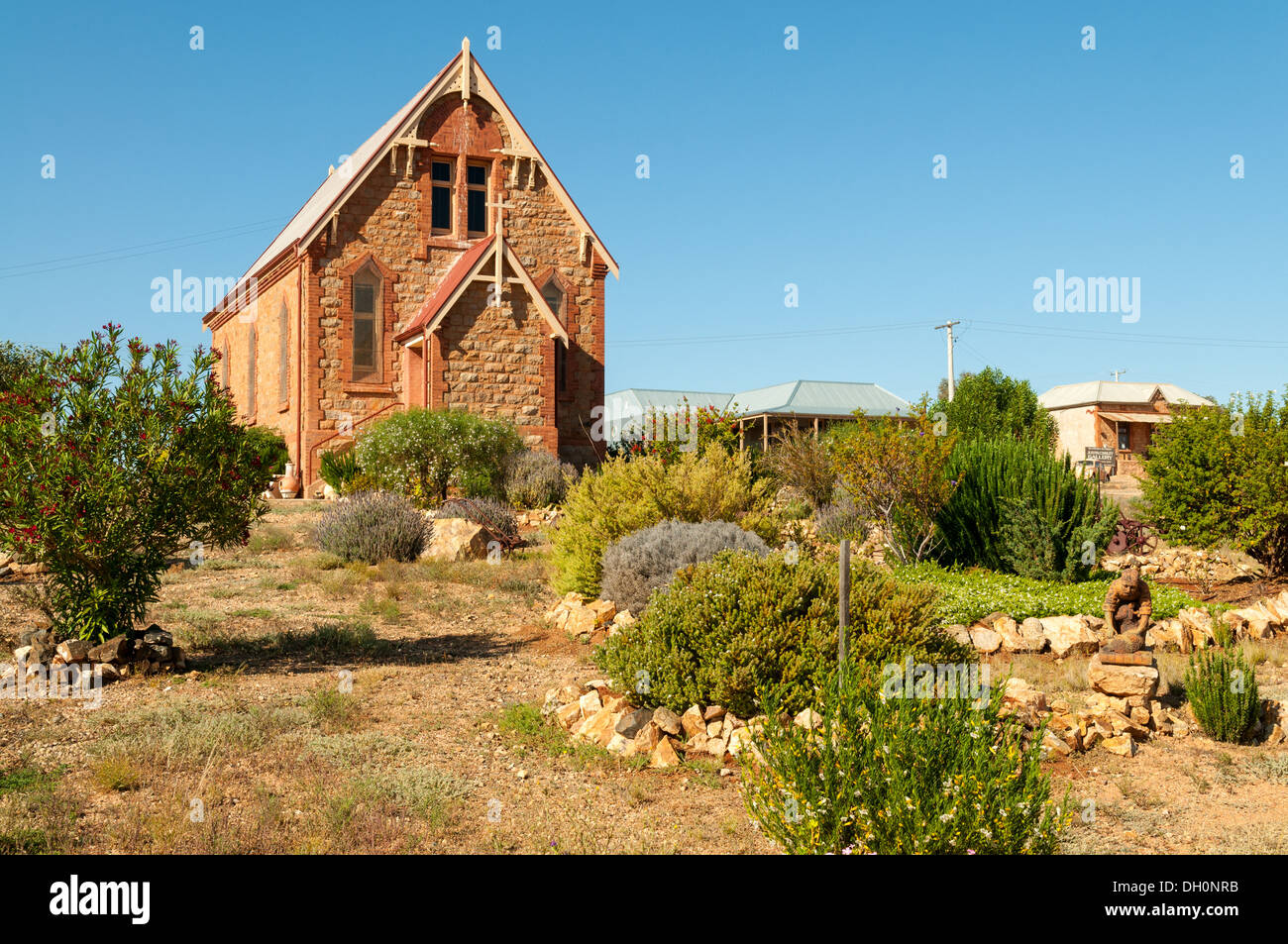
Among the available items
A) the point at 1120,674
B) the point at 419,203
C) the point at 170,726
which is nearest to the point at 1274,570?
the point at 1120,674

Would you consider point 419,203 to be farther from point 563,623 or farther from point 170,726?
point 170,726

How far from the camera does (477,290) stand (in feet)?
81.3

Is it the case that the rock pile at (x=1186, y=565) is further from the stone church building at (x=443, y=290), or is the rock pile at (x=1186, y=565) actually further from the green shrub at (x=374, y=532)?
the stone church building at (x=443, y=290)

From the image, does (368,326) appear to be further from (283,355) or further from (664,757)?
(664,757)

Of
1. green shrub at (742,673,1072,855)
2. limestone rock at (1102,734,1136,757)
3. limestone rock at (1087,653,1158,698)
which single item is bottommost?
limestone rock at (1102,734,1136,757)

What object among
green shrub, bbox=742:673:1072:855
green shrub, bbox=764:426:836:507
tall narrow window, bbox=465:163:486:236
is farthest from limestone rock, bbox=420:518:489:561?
tall narrow window, bbox=465:163:486:236

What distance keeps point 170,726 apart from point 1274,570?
49.0 feet

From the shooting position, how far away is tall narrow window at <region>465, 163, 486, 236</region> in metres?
28.3

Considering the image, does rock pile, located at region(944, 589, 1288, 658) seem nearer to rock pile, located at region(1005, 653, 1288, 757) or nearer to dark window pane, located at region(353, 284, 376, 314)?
rock pile, located at region(1005, 653, 1288, 757)

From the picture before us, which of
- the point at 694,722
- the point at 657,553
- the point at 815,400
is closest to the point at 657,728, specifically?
the point at 694,722

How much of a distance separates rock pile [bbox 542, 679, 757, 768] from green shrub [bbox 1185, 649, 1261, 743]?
330cm

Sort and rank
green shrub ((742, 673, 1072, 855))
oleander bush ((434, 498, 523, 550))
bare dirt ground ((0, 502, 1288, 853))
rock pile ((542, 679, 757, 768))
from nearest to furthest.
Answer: green shrub ((742, 673, 1072, 855))
bare dirt ground ((0, 502, 1288, 853))
rock pile ((542, 679, 757, 768))
oleander bush ((434, 498, 523, 550))
